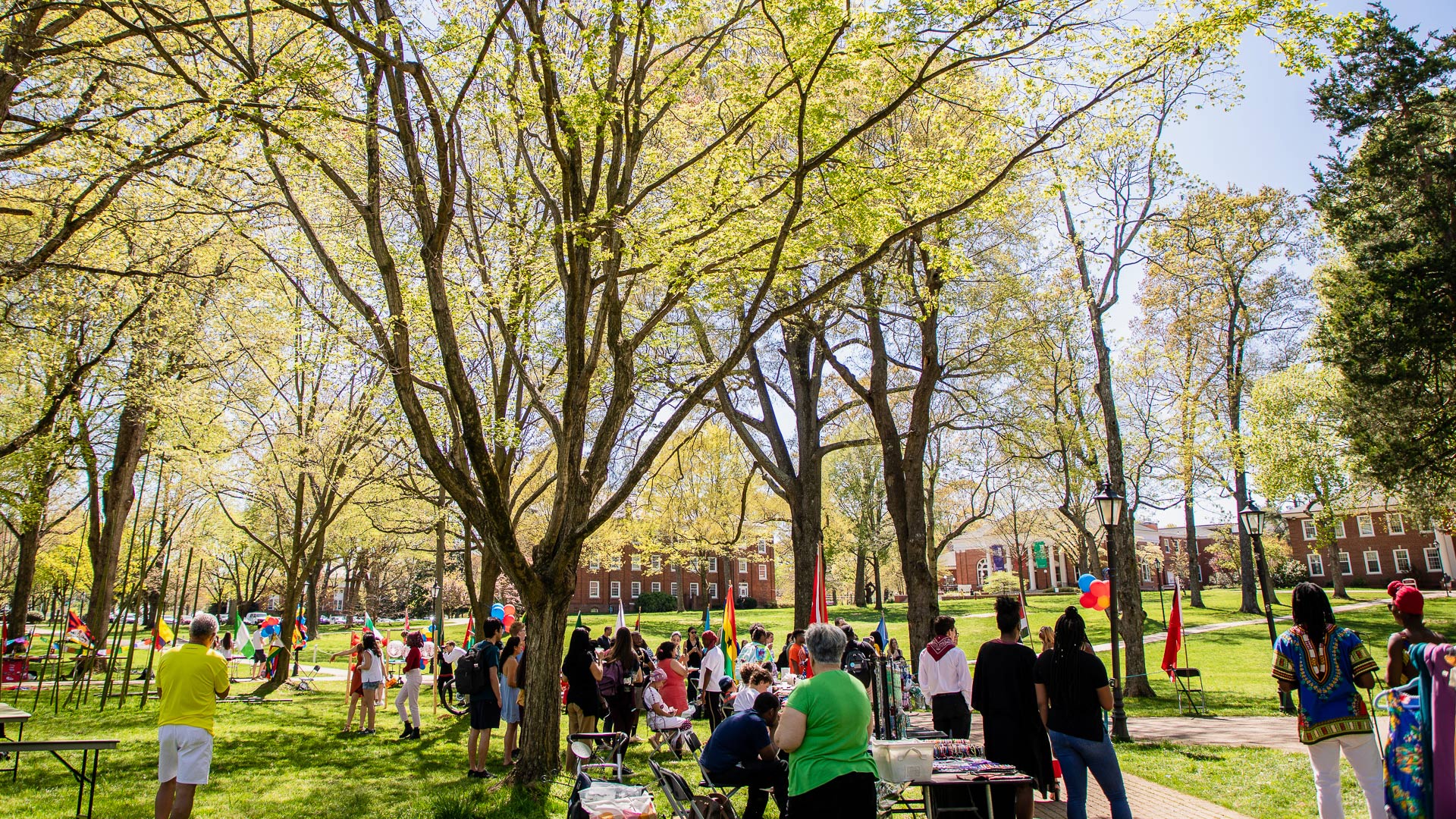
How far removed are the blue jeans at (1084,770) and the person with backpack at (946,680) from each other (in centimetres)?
273

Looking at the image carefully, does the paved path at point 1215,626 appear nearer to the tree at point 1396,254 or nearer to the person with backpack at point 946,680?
the tree at point 1396,254

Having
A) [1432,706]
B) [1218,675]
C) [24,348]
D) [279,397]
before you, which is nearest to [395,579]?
[279,397]

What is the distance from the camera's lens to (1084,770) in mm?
5828

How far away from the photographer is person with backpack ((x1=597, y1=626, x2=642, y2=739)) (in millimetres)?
10914

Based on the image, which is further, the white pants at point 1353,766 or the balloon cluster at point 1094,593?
the balloon cluster at point 1094,593

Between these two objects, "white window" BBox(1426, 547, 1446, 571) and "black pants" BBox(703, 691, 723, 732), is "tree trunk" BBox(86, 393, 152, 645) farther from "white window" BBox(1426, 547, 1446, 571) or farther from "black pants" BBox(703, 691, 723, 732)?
"white window" BBox(1426, 547, 1446, 571)

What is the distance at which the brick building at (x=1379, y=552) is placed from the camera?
50.3m

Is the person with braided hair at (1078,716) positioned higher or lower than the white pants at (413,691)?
higher

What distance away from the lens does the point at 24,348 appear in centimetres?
1591

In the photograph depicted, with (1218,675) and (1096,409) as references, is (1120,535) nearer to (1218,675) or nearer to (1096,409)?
(1218,675)

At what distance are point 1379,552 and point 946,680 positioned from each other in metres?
64.1

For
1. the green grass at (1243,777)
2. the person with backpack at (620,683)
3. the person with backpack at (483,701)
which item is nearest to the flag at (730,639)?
the person with backpack at (620,683)

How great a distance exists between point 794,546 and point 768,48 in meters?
10.4

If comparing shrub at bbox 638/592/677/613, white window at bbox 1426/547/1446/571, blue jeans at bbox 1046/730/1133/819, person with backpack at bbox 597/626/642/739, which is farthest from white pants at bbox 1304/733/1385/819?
white window at bbox 1426/547/1446/571
